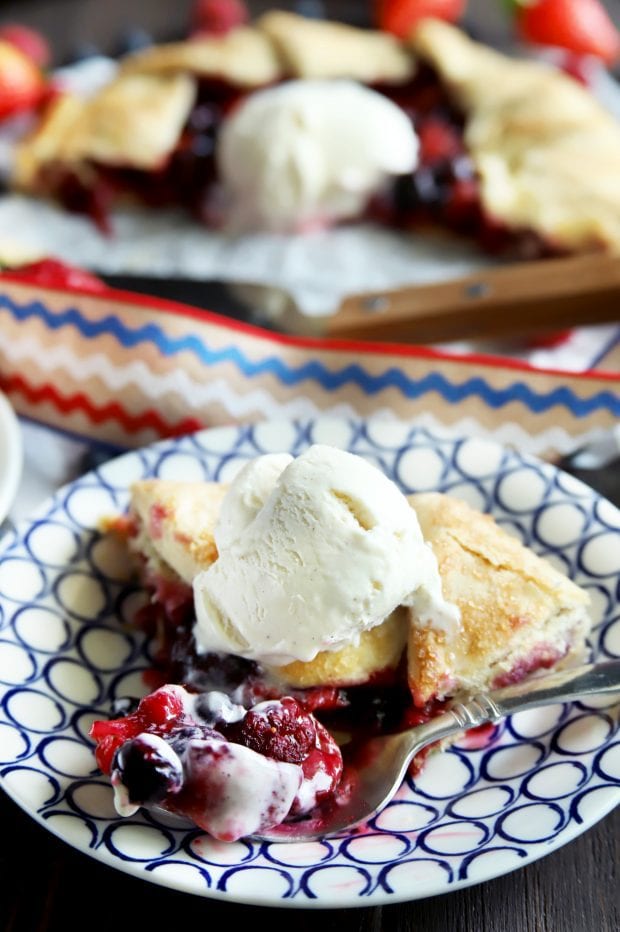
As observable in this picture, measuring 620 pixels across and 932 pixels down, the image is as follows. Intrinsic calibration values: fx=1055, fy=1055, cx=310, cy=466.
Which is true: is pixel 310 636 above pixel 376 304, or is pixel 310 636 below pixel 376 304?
above

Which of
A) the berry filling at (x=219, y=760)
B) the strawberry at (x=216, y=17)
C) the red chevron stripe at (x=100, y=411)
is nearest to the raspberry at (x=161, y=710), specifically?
the berry filling at (x=219, y=760)

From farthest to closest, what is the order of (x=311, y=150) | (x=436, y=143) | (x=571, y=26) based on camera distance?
(x=571, y=26)
(x=436, y=143)
(x=311, y=150)

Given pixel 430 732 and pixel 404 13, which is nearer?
pixel 430 732

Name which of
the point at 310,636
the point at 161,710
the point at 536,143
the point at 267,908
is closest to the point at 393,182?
the point at 536,143

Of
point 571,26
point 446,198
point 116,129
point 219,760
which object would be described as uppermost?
point 571,26

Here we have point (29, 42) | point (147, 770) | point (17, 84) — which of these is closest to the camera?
point (147, 770)

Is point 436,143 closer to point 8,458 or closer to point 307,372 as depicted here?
point 307,372

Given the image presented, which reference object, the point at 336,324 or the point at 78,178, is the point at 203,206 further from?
the point at 336,324
